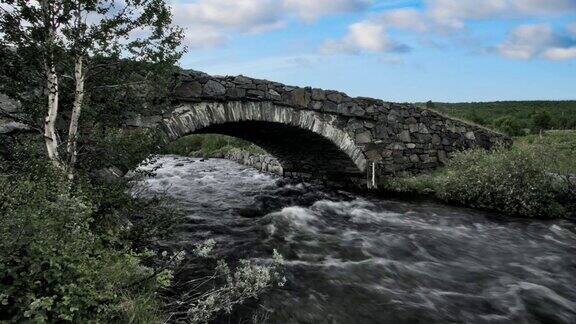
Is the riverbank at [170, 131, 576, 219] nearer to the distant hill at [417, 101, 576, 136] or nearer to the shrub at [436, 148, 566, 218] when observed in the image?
the shrub at [436, 148, 566, 218]

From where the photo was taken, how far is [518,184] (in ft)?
35.6

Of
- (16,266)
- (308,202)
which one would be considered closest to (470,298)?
(16,266)

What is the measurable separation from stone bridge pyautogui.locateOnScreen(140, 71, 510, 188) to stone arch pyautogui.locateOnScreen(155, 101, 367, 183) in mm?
24

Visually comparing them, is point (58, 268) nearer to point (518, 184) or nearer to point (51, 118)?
point (51, 118)

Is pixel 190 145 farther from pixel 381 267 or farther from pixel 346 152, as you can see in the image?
pixel 381 267

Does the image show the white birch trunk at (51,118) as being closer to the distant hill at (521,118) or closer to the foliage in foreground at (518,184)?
the foliage in foreground at (518,184)

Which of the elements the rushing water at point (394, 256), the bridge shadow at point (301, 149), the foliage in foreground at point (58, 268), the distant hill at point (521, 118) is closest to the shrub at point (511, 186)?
the rushing water at point (394, 256)

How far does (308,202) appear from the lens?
13031 millimetres

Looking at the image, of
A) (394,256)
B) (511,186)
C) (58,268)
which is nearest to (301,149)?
(511,186)

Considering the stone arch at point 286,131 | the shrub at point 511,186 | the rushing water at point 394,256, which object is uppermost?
the stone arch at point 286,131

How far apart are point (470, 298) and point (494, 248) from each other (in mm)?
2870

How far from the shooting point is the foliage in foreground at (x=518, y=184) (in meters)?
10.7

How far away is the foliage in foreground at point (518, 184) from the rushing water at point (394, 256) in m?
0.61

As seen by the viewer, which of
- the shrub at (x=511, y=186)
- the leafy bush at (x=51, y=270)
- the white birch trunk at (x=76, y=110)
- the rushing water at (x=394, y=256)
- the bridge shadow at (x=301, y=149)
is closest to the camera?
the leafy bush at (x=51, y=270)
